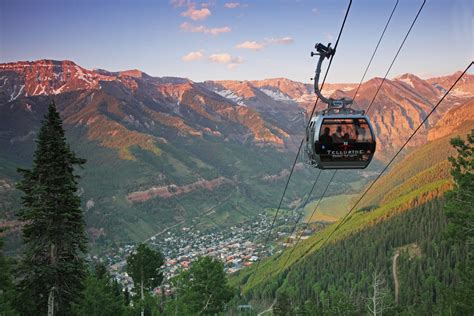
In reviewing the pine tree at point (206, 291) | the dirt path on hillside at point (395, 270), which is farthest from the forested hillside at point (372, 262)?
the pine tree at point (206, 291)

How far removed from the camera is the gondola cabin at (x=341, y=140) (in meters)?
19.5

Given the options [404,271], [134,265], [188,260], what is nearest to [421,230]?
[404,271]

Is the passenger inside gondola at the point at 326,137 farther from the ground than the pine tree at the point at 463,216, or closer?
farther from the ground

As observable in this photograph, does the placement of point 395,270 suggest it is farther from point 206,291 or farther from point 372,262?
point 206,291

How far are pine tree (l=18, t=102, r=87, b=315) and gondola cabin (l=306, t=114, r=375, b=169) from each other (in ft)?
43.0

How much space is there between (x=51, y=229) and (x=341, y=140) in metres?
15.2

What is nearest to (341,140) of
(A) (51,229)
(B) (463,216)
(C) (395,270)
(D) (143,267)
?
Answer: (A) (51,229)

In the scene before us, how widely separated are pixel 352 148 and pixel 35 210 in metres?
15.8

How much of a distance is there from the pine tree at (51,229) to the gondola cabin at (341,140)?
515 inches

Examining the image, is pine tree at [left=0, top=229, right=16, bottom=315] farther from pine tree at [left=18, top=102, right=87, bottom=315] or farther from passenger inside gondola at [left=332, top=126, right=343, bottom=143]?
passenger inside gondola at [left=332, top=126, right=343, bottom=143]

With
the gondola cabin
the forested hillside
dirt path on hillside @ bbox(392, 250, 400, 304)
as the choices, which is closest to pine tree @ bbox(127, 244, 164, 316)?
the gondola cabin

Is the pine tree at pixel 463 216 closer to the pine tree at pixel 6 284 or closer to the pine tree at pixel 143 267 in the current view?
the pine tree at pixel 6 284

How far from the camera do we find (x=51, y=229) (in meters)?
23.1

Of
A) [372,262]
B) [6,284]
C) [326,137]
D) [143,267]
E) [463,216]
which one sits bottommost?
[372,262]
